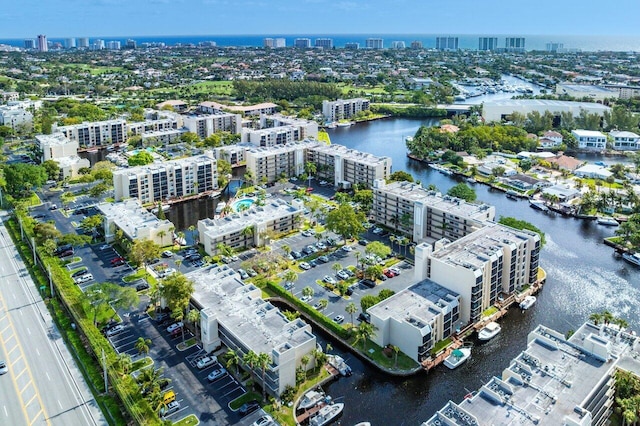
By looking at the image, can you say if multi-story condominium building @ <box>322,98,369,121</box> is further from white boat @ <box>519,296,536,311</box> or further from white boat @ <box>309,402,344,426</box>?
white boat @ <box>309,402,344,426</box>

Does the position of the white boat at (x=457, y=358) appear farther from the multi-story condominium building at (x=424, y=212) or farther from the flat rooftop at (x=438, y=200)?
the flat rooftop at (x=438, y=200)

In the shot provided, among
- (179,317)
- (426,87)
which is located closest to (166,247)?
(179,317)

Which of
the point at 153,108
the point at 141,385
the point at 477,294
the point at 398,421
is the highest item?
the point at 153,108

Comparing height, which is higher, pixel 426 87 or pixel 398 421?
pixel 426 87

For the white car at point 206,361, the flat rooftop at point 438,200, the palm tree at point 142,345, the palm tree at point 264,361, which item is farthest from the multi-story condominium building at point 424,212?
the palm tree at point 142,345

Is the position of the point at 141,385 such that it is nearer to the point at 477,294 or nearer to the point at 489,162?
the point at 477,294

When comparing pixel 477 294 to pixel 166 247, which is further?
pixel 166 247
